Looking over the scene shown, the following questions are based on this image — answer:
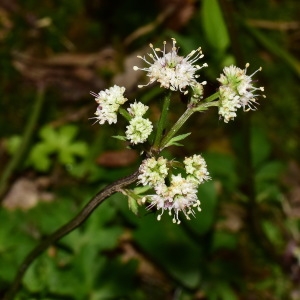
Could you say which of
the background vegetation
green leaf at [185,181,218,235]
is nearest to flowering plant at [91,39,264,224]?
the background vegetation

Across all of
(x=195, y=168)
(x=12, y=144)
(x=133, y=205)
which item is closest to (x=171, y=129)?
(x=195, y=168)

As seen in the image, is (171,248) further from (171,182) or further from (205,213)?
(171,182)

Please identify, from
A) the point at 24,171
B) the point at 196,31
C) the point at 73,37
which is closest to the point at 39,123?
the point at 24,171

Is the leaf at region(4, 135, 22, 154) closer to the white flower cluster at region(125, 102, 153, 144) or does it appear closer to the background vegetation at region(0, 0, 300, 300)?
the background vegetation at region(0, 0, 300, 300)

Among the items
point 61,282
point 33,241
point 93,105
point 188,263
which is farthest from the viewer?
point 93,105

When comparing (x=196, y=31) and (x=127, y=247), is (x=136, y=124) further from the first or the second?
(x=196, y=31)

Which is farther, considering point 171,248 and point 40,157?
point 40,157
